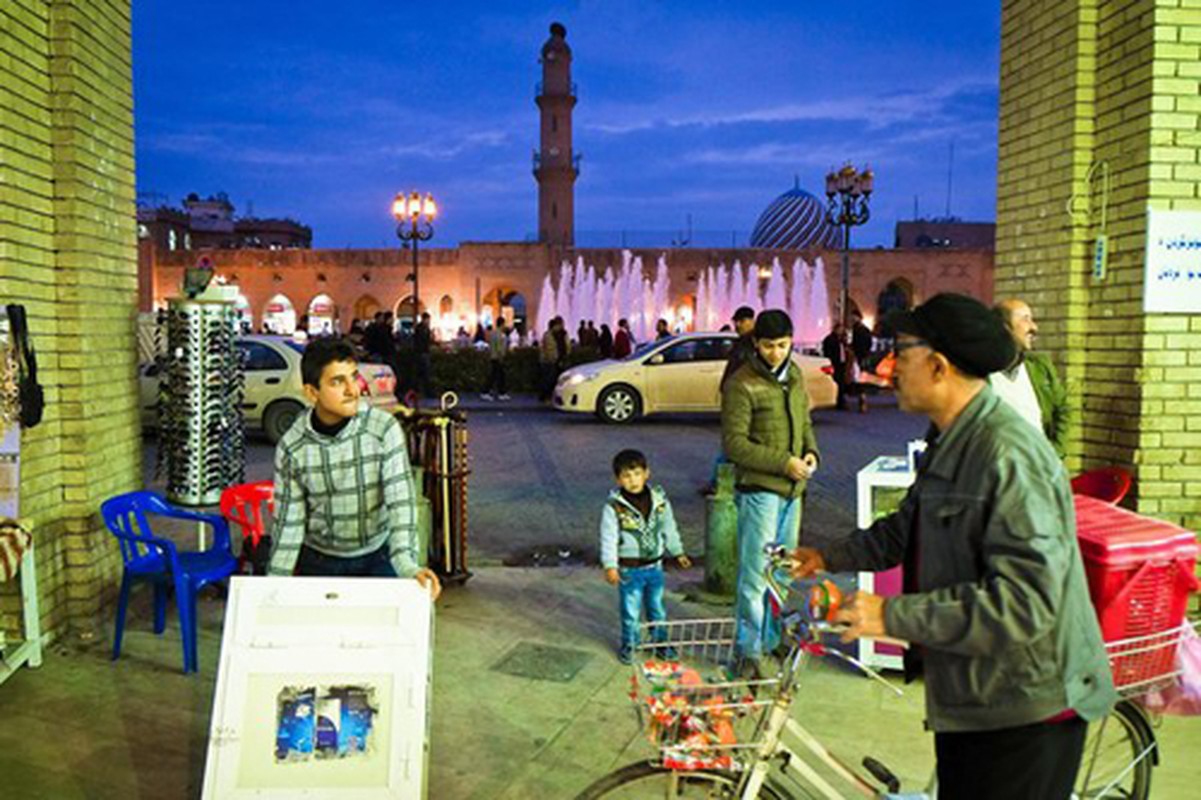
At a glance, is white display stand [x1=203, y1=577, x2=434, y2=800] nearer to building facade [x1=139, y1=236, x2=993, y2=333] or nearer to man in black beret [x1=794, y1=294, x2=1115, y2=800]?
man in black beret [x1=794, y1=294, x2=1115, y2=800]

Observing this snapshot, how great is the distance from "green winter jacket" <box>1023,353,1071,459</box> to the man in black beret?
328cm

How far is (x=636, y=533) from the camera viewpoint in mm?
5500

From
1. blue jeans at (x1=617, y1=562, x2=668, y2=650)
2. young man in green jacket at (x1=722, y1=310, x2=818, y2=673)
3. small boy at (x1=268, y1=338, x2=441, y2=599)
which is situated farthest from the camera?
blue jeans at (x1=617, y1=562, x2=668, y2=650)

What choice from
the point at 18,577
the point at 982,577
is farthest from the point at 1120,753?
the point at 18,577

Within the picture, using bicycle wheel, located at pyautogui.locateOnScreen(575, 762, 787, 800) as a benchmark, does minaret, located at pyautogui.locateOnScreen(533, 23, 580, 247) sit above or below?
above

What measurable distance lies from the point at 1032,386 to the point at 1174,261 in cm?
125

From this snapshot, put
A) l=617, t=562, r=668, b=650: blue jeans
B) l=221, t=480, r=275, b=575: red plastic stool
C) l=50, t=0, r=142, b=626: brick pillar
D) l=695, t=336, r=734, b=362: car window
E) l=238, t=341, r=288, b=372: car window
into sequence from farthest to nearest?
1. l=695, t=336, r=734, b=362: car window
2. l=238, t=341, r=288, b=372: car window
3. l=221, t=480, r=275, b=575: red plastic stool
4. l=50, t=0, r=142, b=626: brick pillar
5. l=617, t=562, r=668, b=650: blue jeans

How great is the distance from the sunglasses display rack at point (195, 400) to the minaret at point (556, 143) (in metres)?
48.7

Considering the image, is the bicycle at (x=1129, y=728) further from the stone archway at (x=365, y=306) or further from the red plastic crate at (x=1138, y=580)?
the stone archway at (x=365, y=306)

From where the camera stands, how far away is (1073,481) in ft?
18.6

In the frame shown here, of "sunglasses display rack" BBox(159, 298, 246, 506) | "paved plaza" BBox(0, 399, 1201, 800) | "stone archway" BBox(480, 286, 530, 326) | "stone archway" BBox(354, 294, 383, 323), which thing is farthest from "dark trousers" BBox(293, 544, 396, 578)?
"stone archway" BBox(354, 294, 383, 323)

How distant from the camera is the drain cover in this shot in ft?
18.2

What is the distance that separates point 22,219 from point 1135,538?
562 cm

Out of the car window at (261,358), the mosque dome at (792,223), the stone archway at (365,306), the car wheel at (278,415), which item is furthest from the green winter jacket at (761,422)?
the mosque dome at (792,223)
